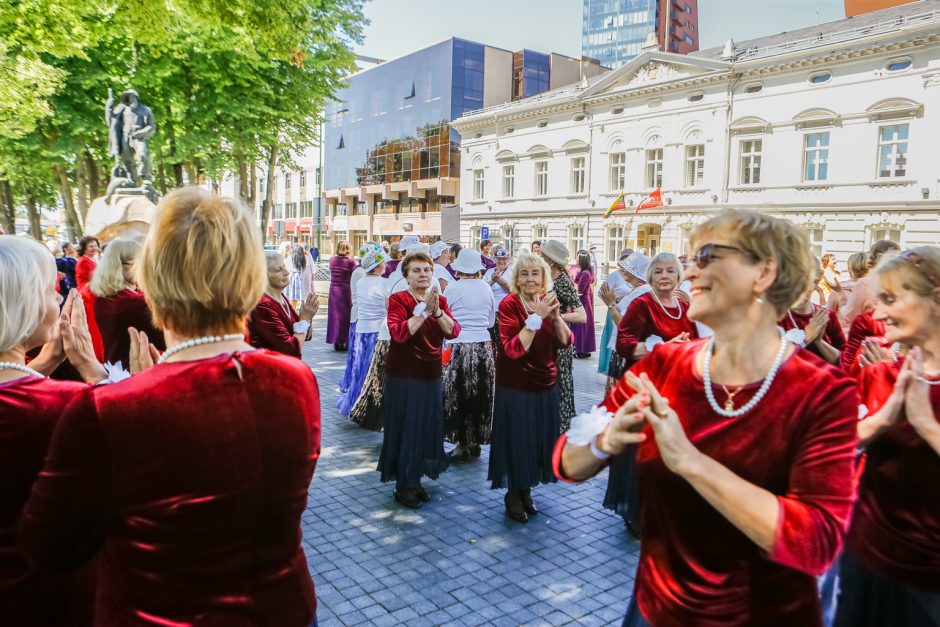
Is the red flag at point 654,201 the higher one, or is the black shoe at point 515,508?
the red flag at point 654,201

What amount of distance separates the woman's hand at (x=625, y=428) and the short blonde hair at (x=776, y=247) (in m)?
0.54

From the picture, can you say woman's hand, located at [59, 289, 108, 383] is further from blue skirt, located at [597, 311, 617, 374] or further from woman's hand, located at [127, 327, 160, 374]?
blue skirt, located at [597, 311, 617, 374]

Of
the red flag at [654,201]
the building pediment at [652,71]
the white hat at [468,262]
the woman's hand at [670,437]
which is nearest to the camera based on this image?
the woman's hand at [670,437]

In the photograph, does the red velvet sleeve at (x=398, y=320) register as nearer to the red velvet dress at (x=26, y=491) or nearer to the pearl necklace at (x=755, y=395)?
the red velvet dress at (x=26, y=491)

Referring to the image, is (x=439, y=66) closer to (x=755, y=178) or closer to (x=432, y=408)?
(x=755, y=178)

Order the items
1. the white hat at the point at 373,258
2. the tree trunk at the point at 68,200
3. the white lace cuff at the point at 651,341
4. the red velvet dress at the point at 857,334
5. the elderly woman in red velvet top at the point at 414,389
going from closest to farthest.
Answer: the red velvet dress at the point at 857,334 → the white lace cuff at the point at 651,341 → the elderly woman in red velvet top at the point at 414,389 → the white hat at the point at 373,258 → the tree trunk at the point at 68,200

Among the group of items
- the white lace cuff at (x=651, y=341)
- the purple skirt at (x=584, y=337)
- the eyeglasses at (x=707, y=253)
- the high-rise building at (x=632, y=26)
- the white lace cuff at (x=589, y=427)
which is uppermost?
the high-rise building at (x=632, y=26)

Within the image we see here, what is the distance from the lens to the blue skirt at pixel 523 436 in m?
5.23

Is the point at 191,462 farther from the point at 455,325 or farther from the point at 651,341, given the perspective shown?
the point at 455,325

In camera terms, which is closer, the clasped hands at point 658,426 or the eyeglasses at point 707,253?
the clasped hands at point 658,426

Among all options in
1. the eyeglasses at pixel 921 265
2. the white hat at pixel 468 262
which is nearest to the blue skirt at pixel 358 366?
the white hat at pixel 468 262

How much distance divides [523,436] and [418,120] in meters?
55.1

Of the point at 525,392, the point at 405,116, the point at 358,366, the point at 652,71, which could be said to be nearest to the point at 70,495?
the point at 525,392

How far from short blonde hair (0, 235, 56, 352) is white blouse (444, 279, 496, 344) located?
4.57 m
